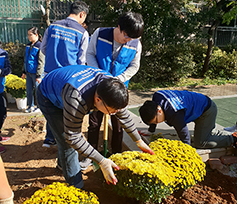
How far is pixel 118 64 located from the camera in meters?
2.79

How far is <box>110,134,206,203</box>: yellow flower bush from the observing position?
1976mm

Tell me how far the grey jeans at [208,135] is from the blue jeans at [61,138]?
1.79 m

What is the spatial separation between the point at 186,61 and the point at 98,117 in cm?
652

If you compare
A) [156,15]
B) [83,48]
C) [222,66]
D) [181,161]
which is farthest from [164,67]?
[181,161]

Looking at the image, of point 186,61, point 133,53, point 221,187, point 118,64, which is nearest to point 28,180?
point 118,64

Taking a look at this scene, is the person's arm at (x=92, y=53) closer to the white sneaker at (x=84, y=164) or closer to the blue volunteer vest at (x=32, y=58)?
the white sneaker at (x=84, y=164)

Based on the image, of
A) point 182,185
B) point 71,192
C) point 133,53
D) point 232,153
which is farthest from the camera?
point 232,153

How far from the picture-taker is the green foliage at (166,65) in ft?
27.6

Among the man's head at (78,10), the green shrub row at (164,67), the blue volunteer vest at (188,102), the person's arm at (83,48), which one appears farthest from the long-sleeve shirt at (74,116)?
the green shrub row at (164,67)

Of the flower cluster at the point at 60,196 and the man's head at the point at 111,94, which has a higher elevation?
the man's head at the point at 111,94

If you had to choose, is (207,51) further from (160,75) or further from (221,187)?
(221,187)

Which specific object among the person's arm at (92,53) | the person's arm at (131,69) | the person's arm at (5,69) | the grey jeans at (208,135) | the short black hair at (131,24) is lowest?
the grey jeans at (208,135)

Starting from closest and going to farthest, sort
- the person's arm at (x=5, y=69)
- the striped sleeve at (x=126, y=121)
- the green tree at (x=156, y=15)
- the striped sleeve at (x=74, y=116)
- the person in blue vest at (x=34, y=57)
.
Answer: the striped sleeve at (x=74, y=116) < the striped sleeve at (x=126, y=121) < the person's arm at (x=5, y=69) < the person in blue vest at (x=34, y=57) < the green tree at (x=156, y=15)

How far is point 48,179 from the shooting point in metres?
2.70
